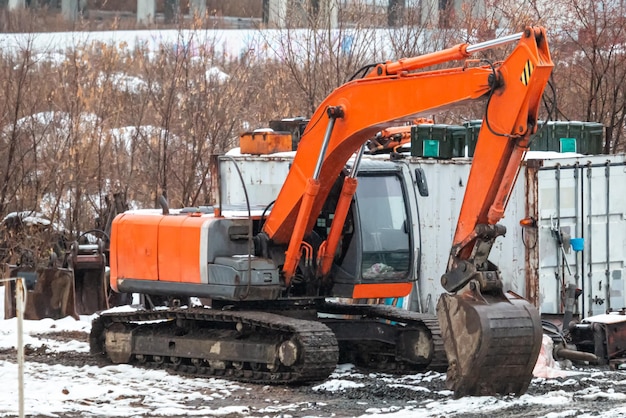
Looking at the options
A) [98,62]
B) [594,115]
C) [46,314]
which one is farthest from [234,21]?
[46,314]

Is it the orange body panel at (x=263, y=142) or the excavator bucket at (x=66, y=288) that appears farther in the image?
the orange body panel at (x=263, y=142)

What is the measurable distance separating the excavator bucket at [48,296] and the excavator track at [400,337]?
4.34 metres

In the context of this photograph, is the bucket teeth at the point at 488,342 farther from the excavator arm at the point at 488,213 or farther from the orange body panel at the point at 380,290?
the orange body panel at the point at 380,290

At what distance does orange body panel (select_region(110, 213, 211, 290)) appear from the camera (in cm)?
1215

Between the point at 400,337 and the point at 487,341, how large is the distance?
263cm

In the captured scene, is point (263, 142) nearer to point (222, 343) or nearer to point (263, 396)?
point (222, 343)

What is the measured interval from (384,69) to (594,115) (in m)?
13.1

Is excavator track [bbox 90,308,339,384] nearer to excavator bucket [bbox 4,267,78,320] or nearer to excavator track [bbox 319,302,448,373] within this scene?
excavator track [bbox 319,302,448,373]

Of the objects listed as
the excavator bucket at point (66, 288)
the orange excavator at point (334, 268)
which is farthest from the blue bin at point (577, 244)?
the excavator bucket at point (66, 288)

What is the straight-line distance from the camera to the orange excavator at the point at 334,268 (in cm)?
985

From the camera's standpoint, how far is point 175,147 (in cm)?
2283

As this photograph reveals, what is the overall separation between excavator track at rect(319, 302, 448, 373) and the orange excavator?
15mm

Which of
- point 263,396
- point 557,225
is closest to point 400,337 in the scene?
point 263,396

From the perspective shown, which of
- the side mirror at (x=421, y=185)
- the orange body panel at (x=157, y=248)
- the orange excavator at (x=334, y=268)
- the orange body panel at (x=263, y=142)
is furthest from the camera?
the orange body panel at (x=263, y=142)
